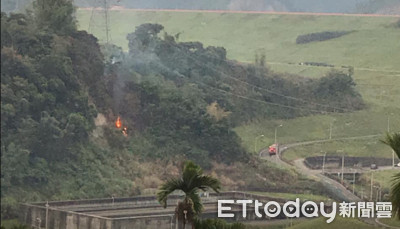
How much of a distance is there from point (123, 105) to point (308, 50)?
252 inches

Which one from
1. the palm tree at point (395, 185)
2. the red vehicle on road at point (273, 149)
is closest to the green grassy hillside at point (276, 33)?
the red vehicle on road at point (273, 149)

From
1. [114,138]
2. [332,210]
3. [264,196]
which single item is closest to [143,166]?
[114,138]

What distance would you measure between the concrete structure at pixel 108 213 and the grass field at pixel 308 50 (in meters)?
4.14

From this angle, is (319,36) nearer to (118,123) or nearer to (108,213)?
(118,123)

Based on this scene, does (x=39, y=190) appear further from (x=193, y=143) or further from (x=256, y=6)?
(x=256, y=6)

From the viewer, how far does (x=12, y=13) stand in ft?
152

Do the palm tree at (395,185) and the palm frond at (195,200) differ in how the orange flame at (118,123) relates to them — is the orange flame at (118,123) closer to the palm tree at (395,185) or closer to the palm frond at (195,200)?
the palm frond at (195,200)

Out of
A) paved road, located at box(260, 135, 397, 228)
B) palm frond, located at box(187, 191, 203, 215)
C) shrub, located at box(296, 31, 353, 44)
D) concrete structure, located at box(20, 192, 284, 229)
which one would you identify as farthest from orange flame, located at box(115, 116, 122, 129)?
palm frond, located at box(187, 191, 203, 215)

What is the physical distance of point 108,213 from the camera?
42.7m

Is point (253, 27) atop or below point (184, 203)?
atop

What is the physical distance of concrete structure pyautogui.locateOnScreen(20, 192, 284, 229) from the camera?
4020 cm

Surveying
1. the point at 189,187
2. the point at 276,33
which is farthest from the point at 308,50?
the point at 189,187

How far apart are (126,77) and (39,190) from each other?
22.9 ft

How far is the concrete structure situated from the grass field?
13.6 ft
